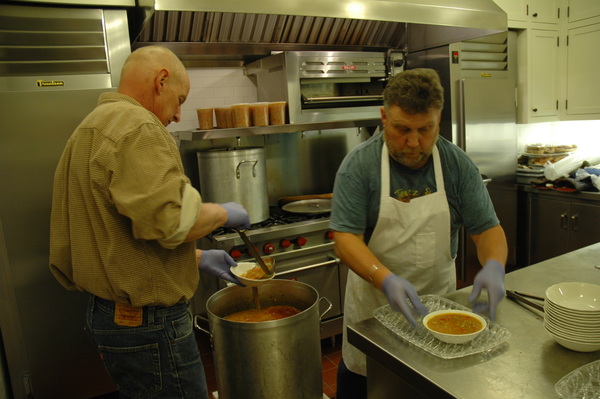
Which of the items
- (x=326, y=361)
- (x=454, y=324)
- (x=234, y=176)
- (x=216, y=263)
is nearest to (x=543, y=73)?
(x=234, y=176)

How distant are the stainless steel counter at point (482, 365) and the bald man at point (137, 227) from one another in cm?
68

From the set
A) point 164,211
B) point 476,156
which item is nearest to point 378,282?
point 164,211

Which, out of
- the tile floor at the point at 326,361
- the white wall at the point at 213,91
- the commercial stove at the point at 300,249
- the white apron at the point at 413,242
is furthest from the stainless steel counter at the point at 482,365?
the white wall at the point at 213,91

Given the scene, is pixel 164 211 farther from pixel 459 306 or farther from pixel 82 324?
pixel 82 324

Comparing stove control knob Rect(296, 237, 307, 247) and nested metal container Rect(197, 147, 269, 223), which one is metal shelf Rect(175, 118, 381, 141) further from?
stove control knob Rect(296, 237, 307, 247)

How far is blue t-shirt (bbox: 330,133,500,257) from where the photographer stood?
1.89 meters

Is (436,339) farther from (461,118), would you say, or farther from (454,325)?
(461,118)

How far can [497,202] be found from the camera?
4512 mm

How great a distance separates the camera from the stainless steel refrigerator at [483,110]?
162 inches

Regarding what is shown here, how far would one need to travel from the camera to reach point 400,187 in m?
1.93

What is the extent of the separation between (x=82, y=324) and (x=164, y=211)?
63.2 inches

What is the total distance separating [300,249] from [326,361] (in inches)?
32.0

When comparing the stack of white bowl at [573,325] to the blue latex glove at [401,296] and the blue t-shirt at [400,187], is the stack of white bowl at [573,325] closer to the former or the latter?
the blue latex glove at [401,296]

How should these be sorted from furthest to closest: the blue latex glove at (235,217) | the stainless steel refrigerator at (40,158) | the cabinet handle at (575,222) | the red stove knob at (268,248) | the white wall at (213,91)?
the cabinet handle at (575,222) < the white wall at (213,91) < the red stove knob at (268,248) < the stainless steel refrigerator at (40,158) < the blue latex glove at (235,217)
